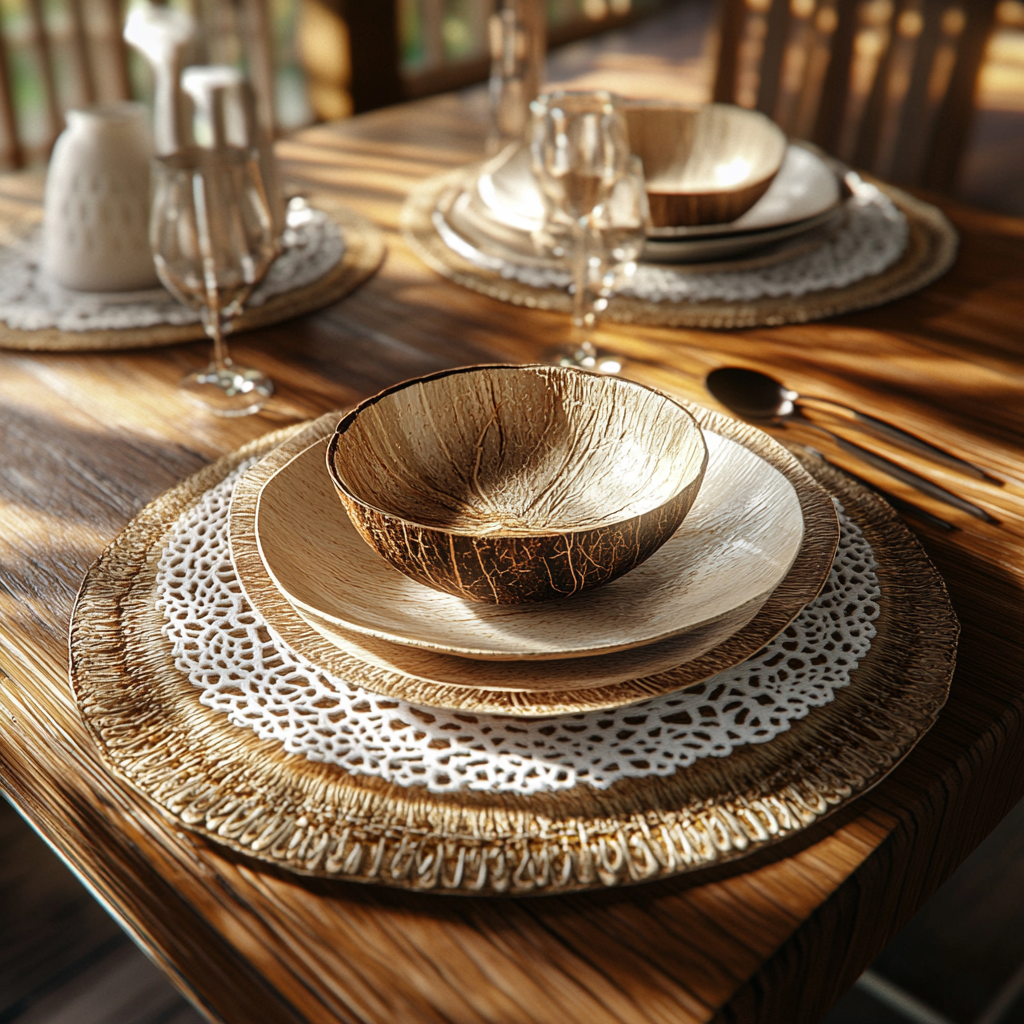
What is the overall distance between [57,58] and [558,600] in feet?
9.39

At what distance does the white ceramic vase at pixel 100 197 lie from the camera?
0.85m

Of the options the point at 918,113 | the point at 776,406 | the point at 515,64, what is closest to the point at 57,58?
the point at 515,64

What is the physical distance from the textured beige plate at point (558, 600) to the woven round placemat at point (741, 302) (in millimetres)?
365

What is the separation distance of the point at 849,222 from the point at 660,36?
163 inches

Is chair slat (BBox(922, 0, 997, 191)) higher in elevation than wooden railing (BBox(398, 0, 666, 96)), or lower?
higher

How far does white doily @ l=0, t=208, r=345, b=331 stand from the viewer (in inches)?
33.2

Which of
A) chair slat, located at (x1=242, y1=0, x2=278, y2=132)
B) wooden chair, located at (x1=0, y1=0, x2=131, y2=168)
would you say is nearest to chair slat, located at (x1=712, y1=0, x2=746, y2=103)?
chair slat, located at (x1=242, y1=0, x2=278, y2=132)

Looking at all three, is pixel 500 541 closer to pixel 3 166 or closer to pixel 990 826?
pixel 990 826

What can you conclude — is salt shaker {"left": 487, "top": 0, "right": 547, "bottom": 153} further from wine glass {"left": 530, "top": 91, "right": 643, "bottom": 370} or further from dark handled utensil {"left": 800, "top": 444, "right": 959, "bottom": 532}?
dark handled utensil {"left": 800, "top": 444, "right": 959, "bottom": 532}

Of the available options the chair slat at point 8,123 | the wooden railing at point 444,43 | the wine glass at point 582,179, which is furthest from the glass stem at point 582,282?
the wooden railing at point 444,43

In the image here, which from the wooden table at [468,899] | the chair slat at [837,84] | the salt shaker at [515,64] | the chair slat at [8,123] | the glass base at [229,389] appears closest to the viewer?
the wooden table at [468,899]

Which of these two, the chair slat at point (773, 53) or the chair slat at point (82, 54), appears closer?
the chair slat at point (773, 53)

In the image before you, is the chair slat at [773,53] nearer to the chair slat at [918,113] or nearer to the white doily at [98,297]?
the chair slat at [918,113]

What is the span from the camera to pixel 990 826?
51 centimetres
